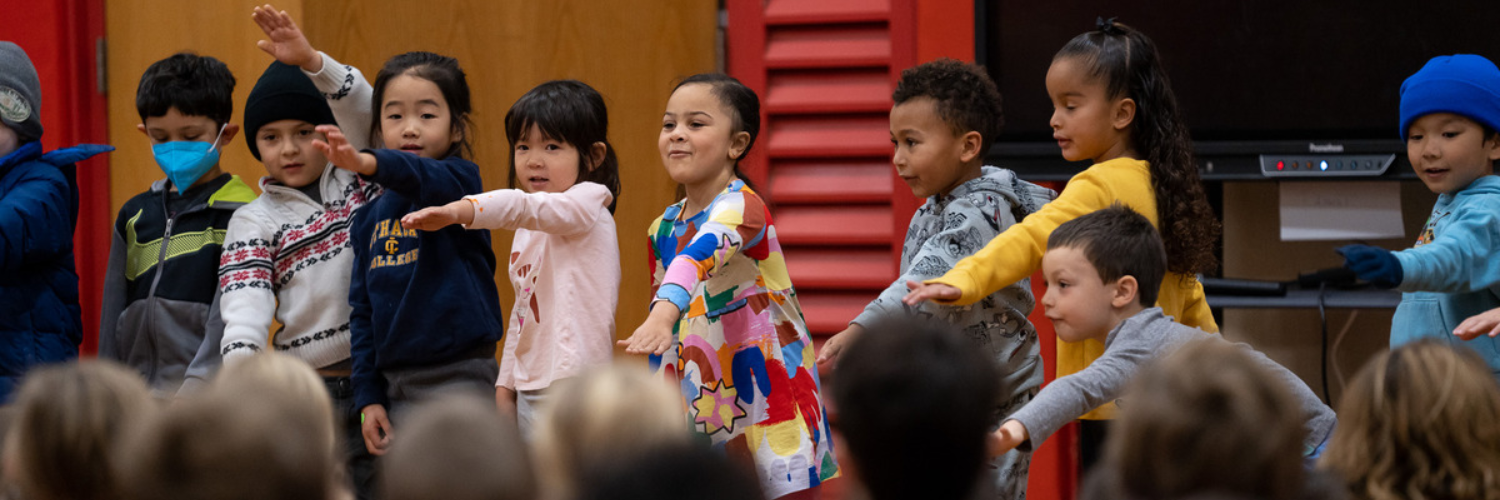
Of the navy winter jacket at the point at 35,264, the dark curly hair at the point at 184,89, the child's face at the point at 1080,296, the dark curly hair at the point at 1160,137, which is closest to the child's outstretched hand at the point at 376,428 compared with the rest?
the navy winter jacket at the point at 35,264

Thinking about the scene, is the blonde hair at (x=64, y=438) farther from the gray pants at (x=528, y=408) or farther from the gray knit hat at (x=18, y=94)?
the gray knit hat at (x=18, y=94)

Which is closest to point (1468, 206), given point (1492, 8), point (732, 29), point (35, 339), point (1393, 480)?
point (1492, 8)

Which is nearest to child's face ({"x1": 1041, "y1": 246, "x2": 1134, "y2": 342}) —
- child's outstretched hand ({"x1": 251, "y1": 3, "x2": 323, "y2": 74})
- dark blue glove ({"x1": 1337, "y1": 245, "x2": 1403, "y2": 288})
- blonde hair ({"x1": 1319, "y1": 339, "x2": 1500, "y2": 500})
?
dark blue glove ({"x1": 1337, "y1": 245, "x2": 1403, "y2": 288})

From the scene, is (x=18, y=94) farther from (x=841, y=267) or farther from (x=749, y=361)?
(x=841, y=267)

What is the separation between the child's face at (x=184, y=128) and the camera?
2.81 m

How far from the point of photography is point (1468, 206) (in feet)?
7.44

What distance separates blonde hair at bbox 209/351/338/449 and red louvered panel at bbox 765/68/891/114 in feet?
8.67

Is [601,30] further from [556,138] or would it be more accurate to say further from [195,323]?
[195,323]

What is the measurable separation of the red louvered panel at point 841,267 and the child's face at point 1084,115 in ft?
4.47

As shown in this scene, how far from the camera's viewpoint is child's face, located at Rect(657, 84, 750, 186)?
2.34 meters

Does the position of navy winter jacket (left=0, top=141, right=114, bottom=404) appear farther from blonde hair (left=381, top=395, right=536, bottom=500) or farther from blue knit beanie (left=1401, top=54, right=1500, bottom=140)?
blue knit beanie (left=1401, top=54, right=1500, bottom=140)

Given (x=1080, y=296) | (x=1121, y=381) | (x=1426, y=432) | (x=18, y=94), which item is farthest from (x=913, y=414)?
(x=18, y=94)

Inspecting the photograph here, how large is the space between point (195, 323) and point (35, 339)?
12.5 inches

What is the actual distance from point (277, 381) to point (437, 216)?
3.73 ft
